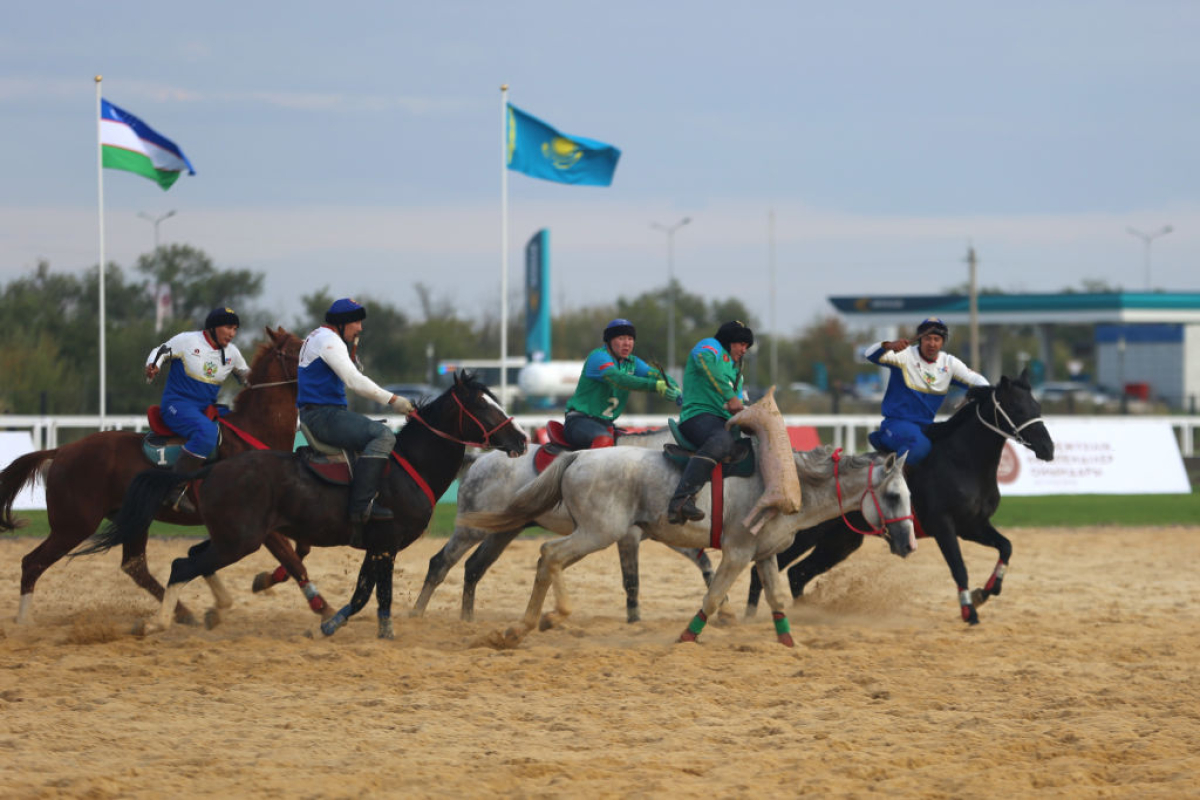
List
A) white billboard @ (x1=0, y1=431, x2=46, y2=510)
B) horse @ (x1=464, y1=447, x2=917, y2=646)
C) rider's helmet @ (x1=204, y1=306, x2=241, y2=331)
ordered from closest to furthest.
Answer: horse @ (x1=464, y1=447, x2=917, y2=646) → rider's helmet @ (x1=204, y1=306, x2=241, y2=331) → white billboard @ (x1=0, y1=431, x2=46, y2=510)

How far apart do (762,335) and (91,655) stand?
73320 mm

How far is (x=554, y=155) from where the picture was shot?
21.5 metres

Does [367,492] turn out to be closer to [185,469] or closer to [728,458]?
[185,469]

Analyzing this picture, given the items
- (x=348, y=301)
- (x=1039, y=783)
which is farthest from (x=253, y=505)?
(x=1039, y=783)

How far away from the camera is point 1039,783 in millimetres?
5508

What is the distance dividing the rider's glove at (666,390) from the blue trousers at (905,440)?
6.09 feet

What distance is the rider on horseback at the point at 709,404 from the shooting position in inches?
346

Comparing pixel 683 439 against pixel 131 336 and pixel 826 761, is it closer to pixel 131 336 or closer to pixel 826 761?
pixel 826 761

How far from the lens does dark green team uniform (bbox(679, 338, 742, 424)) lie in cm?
909

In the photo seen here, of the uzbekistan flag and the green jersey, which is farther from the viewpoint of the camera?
the uzbekistan flag

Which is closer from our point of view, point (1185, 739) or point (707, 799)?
point (707, 799)

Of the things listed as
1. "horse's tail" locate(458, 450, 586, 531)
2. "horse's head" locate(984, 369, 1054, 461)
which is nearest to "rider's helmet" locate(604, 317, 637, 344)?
"horse's tail" locate(458, 450, 586, 531)

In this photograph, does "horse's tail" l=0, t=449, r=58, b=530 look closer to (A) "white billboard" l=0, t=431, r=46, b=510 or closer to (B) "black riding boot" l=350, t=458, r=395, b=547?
(B) "black riding boot" l=350, t=458, r=395, b=547

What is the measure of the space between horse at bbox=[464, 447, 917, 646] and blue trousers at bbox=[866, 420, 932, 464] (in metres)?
1.19
